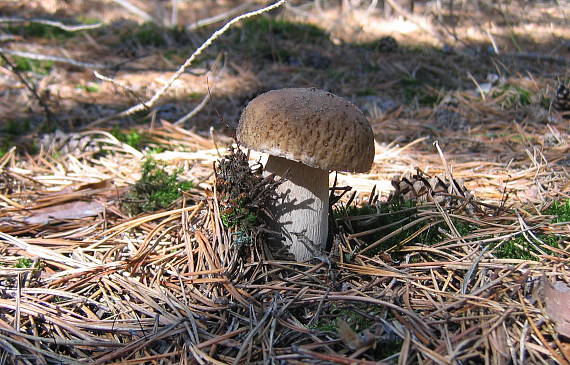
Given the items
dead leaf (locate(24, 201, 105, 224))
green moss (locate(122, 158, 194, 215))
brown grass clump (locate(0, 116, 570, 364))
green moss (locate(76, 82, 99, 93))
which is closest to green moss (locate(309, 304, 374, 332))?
brown grass clump (locate(0, 116, 570, 364))

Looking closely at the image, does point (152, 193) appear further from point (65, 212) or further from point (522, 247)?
point (522, 247)

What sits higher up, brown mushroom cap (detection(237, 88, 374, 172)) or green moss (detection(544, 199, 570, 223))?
brown mushroom cap (detection(237, 88, 374, 172))

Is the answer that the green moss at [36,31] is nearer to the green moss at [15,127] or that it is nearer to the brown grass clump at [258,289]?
the green moss at [15,127]

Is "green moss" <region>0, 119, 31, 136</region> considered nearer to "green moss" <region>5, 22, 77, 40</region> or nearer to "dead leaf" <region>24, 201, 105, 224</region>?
"dead leaf" <region>24, 201, 105, 224</region>

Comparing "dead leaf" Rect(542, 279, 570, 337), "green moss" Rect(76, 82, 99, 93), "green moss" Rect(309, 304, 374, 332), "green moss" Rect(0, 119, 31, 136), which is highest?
"dead leaf" Rect(542, 279, 570, 337)

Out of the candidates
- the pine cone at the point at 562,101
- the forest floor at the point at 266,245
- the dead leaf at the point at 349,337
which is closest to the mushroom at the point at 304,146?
the forest floor at the point at 266,245

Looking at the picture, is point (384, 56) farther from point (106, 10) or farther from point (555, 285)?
point (106, 10)

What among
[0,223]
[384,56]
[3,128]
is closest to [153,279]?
[0,223]
